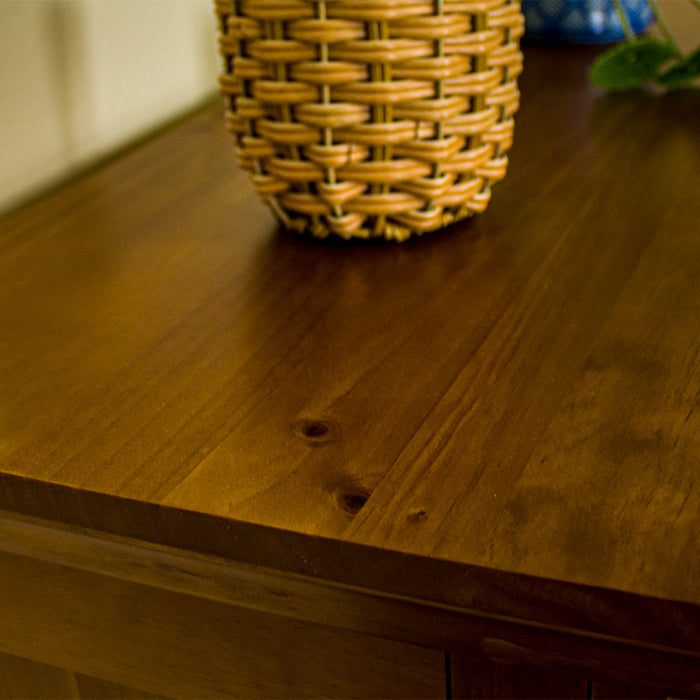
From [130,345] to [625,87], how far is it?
2.24ft

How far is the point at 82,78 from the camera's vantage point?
79cm

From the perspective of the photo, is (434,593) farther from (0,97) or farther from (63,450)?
(0,97)

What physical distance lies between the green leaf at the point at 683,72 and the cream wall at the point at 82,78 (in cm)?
49

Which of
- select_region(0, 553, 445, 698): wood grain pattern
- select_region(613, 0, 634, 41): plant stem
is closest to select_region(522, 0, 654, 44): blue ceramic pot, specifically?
select_region(613, 0, 634, 41): plant stem

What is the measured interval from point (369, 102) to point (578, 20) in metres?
0.77

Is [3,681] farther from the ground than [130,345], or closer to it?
closer to it

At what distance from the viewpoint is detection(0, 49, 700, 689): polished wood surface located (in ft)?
1.09

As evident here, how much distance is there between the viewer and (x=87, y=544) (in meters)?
0.39

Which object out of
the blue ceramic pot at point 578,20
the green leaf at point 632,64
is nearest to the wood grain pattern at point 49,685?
the green leaf at point 632,64

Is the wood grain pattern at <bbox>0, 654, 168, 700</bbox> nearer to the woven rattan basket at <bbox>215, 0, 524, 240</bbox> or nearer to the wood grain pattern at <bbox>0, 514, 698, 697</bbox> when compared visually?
the wood grain pattern at <bbox>0, 514, 698, 697</bbox>

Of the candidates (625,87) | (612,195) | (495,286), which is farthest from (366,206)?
(625,87)

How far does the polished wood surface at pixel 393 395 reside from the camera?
1.09 feet

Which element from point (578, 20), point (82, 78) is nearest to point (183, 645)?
point (82, 78)

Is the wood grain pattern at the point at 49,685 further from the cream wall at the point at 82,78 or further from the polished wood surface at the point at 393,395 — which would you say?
the cream wall at the point at 82,78
